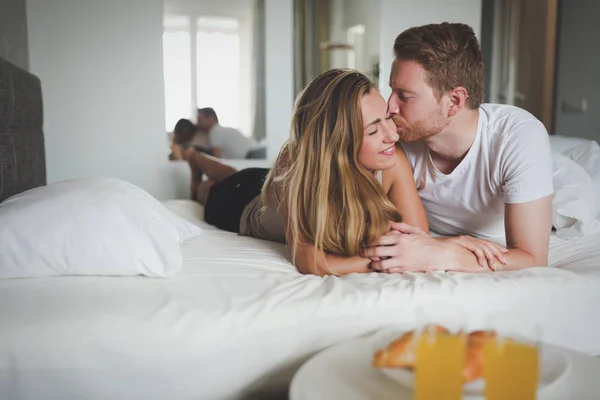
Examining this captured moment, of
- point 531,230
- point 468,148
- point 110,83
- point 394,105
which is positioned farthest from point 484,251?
point 110,83

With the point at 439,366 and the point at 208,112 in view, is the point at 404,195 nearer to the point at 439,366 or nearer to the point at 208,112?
the point at 439,366

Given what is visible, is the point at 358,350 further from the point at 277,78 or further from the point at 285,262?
the point at 277,78

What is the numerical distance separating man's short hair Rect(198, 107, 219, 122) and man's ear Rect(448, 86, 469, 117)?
6.83 feet

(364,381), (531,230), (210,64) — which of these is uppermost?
(210,64)

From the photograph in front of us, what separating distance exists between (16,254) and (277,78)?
2528 millimetres

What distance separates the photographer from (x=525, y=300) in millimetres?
1334

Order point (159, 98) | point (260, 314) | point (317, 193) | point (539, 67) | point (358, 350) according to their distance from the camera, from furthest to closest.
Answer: point (539, 67) → point (159, 98) → point (317, 193) → point (260, 314) → point (358, 350)

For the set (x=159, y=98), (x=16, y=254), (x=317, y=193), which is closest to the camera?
(x=16, y=254)

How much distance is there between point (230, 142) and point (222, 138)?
0.19ft

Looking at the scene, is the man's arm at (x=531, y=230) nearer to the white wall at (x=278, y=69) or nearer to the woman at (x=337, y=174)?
the woman at (x=337, y=174)

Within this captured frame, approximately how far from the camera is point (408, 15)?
3826 millimetres

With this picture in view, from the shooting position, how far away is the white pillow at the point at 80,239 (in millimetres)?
1314

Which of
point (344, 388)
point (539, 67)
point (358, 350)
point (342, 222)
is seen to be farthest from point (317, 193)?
point (539, 67)

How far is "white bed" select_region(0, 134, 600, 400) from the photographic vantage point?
108cm
